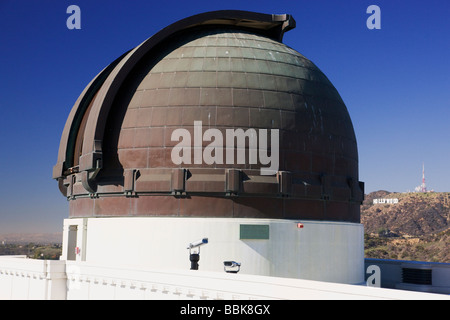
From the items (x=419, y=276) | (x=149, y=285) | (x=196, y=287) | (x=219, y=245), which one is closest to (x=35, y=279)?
(x=149, y=285)

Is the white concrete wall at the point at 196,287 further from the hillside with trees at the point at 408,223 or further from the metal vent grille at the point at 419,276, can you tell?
the hillside with trees at the point at 408,223

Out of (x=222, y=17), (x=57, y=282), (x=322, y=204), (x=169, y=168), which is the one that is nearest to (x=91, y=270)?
(x=57, y=282)

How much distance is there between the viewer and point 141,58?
81.7 feet

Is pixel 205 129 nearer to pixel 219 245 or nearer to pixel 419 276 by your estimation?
pixel 219 245

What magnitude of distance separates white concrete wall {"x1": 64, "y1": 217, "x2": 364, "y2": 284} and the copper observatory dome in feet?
1.47

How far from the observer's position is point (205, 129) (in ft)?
73.3

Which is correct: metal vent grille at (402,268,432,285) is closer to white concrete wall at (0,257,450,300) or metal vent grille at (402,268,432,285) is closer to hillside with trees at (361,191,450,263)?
white concrete wall at (0,257,450,300)

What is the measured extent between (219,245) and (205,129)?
4517mm

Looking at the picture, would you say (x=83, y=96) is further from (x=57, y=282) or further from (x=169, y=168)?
(x=57, y=282)

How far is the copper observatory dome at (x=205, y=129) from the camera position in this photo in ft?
73.3

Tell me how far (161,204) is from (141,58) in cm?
673

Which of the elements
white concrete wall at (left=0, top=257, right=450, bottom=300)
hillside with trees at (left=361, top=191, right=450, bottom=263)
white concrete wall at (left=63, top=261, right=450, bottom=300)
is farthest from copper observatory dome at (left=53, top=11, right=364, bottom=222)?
hillside with trees at (left=361, top=191, right=450, bottom=263)

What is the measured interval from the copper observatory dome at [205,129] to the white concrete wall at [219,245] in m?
0.45
